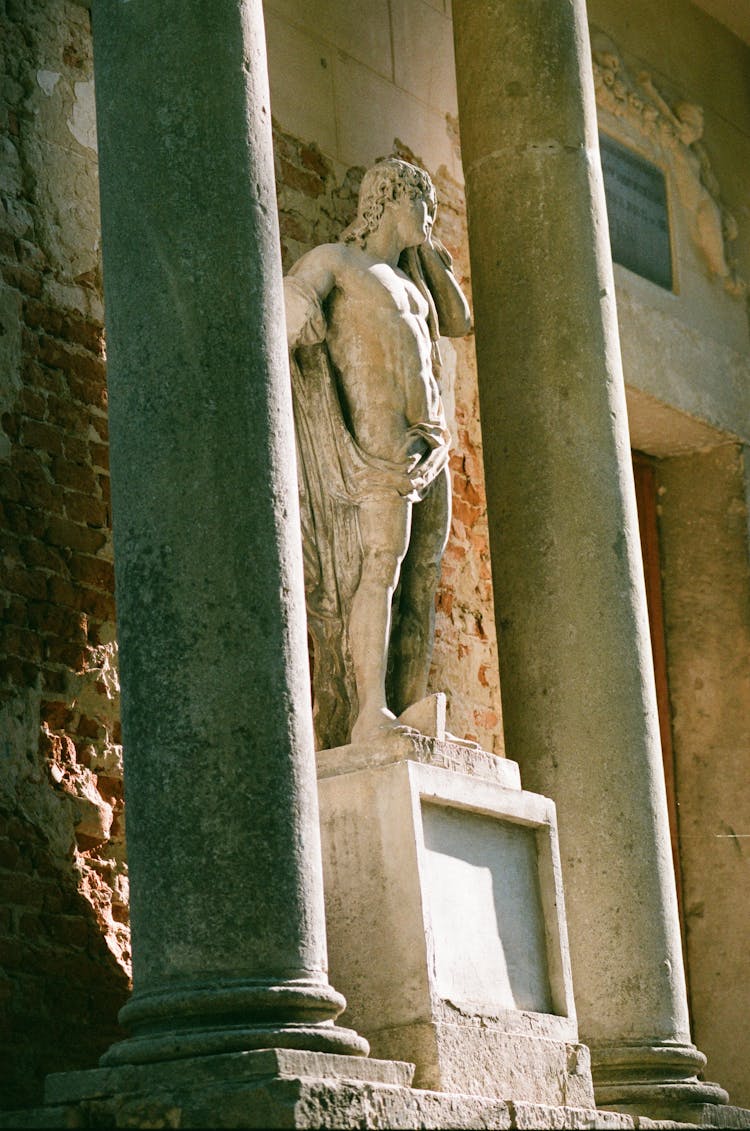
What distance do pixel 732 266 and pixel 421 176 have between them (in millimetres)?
3814

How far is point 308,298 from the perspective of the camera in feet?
22.0

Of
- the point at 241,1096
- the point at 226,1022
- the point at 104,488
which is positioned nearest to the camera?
the point at 241,1096

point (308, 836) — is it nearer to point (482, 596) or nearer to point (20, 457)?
point (20, 457)

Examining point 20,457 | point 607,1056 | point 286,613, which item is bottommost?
point 607,1056

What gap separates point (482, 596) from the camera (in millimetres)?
8578

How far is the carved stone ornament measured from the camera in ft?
32.6

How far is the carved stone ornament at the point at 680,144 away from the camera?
32.6 feet

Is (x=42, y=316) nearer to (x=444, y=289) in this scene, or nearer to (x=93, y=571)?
(x=93, y=571)

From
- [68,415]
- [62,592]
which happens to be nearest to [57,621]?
[62,592]

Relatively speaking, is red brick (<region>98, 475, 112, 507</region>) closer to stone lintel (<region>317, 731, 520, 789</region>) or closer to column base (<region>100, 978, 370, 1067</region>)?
stone lintel (<region>317, 731, 520, 789</region>)

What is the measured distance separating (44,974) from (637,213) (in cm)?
521

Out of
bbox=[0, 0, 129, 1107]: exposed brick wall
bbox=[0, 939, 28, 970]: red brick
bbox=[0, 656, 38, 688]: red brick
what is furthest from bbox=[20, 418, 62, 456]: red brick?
bbox=[0, 939, 28, 970]: red brick

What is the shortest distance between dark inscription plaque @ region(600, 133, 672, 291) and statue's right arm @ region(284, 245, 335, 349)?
3.22m

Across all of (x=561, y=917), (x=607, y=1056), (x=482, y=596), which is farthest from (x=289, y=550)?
(x=482, y=596)
